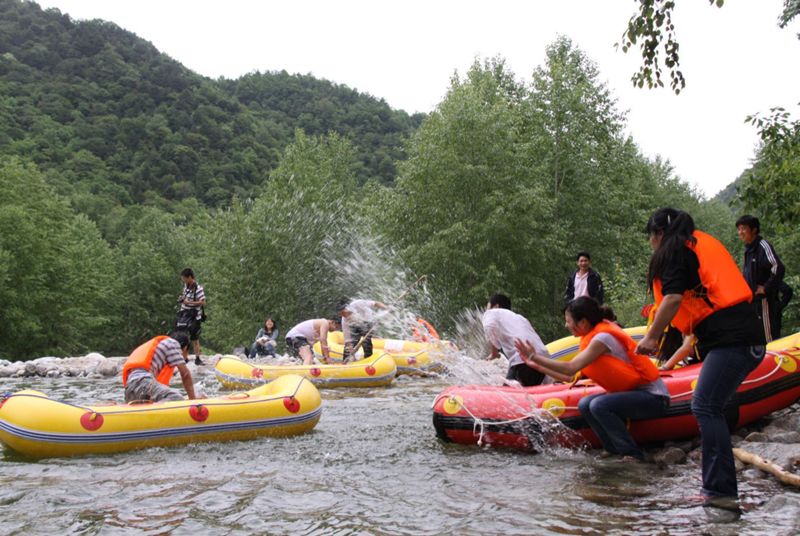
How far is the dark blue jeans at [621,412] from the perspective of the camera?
235 inches

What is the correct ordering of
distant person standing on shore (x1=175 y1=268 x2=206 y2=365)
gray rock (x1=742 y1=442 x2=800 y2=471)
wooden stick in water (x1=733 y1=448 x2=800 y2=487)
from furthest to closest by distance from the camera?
distant person standing on shore (x1=175 y1=268 x2=206 y2=365) < gray rock (x1=742 y1=442 x2=800 y2=471) < wooden stick in water (x1=733 y1=448 x2=800 y2=487)

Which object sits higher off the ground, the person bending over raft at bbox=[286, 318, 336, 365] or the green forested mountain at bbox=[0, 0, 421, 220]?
the green forested mountain at bbox=[0, 0, 421, 220]

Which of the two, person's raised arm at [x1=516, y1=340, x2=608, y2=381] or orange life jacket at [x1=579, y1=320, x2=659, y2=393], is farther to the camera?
orange life jacket at [x1=579, y1=320, x2=659, y2=393]

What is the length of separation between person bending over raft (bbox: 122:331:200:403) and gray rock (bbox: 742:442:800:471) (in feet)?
17.8

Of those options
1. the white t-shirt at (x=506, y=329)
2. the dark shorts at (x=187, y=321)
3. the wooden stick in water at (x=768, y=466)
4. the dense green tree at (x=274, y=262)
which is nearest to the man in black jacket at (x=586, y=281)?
the white t-shirt at (x=506, y=329)

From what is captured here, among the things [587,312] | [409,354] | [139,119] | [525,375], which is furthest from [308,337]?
[139,119]

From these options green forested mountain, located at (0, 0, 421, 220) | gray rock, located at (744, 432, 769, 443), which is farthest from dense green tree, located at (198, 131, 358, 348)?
green forested mountain, located at (0, 0, 421, 220)

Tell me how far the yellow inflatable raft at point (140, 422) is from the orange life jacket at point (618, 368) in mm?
3428

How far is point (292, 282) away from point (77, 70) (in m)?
61.1

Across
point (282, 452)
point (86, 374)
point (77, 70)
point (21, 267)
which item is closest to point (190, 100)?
point (77, 70)

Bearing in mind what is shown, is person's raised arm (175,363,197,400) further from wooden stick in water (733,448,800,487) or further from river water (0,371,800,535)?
wooden stick in water (733,448,800,487)

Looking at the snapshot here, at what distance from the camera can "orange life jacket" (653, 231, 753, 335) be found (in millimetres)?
Answer: 4516

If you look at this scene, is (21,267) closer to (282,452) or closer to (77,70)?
(282,452)

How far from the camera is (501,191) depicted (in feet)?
86.4
